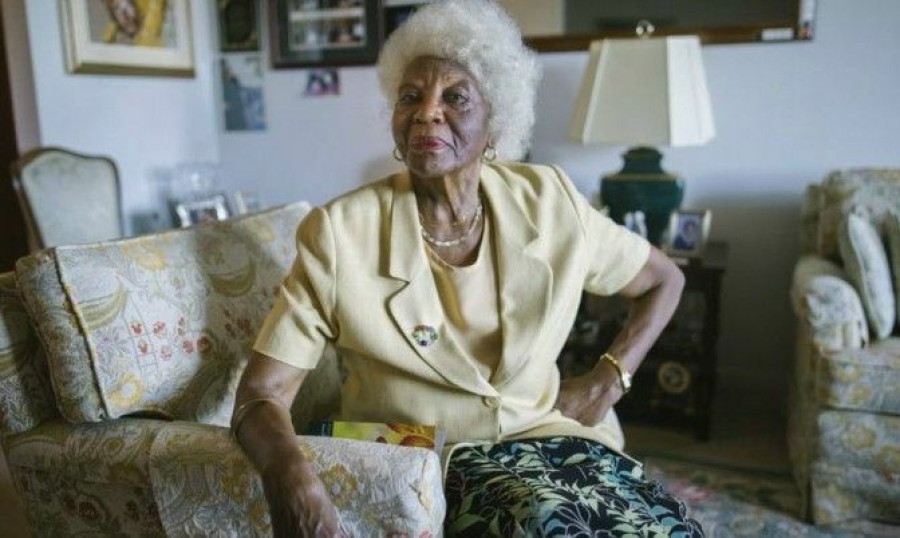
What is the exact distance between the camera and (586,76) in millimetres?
2326

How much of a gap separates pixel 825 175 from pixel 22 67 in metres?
2.73

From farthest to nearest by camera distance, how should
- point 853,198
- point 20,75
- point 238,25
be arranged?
point 238,25
point 20,75
point 853,198

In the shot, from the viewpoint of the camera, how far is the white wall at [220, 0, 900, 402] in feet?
7.73

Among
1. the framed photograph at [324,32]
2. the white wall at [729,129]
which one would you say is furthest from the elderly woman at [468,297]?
the framed photograph at [324,32]

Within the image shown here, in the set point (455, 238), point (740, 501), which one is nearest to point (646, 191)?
point (740, 501)

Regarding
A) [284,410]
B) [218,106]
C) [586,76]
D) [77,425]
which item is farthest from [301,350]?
[218,106]

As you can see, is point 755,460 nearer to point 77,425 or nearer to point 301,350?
point 301,350

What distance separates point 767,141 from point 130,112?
2.40m

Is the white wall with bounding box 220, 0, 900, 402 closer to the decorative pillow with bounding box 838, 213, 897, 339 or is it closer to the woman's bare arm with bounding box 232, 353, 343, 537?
the decorative pillow with bounding box 838, 213, 897, 339

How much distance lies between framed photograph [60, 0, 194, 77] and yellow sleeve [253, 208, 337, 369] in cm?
198

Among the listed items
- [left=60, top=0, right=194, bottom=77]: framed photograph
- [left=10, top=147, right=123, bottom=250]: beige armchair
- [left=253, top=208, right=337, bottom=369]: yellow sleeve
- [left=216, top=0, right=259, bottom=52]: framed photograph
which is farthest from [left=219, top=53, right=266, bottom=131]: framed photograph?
[left=253, top=208, right=337, bottom=369]: yellow sleeve

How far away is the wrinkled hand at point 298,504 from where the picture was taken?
88 cm

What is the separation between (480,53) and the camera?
1201 millimetres

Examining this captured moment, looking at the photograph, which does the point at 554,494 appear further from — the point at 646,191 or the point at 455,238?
the point at 646,191
